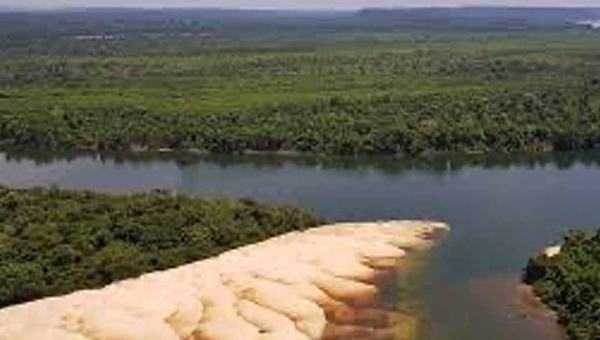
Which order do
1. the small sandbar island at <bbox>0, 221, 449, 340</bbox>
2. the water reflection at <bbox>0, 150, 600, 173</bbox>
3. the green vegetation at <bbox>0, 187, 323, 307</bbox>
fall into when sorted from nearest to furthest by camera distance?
the small sandbar island at <bbox>0, 221, 449, 340</bbox> < the green vegetation at <bbox>0, 187, 323, 307</bbox> < the water reflection at <bbox>0, 150, 600, 173</bbox>

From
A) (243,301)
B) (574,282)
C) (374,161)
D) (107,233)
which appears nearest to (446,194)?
(374,161)

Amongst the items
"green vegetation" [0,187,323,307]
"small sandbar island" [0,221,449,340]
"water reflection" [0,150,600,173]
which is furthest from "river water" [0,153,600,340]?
"green vegetation" [0,187,323,307]

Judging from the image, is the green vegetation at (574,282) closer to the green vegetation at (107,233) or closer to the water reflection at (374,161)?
the green vegetation at (107,233)

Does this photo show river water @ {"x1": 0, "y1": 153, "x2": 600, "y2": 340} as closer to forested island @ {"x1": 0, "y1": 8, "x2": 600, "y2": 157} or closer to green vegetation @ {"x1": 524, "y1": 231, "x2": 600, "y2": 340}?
green vegetation @ {"x1": 524, "y1": 231, "x2": 600, "y2": 340}

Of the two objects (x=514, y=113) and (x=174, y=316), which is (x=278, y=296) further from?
(x=514, y=113)

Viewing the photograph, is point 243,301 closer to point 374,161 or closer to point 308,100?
point 374,161

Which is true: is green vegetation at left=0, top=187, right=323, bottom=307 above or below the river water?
above

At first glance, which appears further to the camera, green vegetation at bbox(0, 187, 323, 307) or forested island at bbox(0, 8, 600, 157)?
forested island at bbox(0, 8, 600, 157)

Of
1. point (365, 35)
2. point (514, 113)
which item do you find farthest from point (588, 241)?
point (365, 35)
